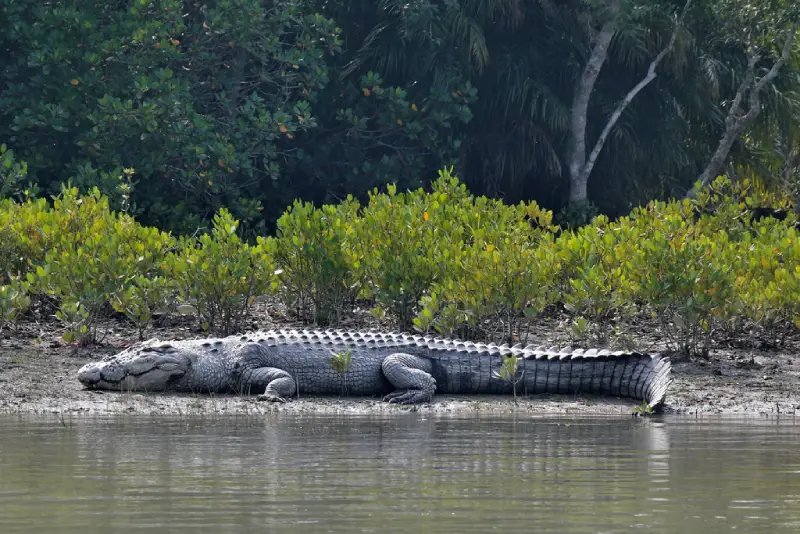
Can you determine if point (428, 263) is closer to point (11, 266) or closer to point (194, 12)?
point (11, 266)

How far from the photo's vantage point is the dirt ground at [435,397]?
9.59 m

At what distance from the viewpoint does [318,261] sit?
12.0m

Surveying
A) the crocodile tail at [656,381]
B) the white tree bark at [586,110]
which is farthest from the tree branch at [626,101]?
the crocodile tail at [656,381]

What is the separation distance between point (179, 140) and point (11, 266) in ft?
17.4

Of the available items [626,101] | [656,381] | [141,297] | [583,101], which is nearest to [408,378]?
[656,381]

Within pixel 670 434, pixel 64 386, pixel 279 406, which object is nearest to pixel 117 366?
pixel 64 386

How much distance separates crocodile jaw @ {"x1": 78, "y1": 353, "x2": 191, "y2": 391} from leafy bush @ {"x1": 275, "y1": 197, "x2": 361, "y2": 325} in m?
1.89

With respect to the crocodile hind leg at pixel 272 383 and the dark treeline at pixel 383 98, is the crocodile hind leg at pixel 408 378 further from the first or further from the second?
the dark treeline at pixel 383 98

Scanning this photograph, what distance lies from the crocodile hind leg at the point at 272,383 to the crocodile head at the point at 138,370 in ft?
1.63

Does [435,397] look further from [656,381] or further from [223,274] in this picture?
[223,274]

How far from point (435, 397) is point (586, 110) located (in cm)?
1094

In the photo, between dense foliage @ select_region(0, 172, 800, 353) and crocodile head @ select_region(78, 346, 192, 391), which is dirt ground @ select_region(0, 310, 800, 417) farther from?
dense foliage @ select_region(0, 172, 800, 353)

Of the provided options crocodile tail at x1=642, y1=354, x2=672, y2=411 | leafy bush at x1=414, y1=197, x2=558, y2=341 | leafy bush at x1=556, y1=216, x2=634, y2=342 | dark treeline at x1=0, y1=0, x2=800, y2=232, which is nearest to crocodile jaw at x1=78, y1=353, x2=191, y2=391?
leafy bush at x1=414, y1=197, x2=558, y2=341

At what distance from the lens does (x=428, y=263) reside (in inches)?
467
